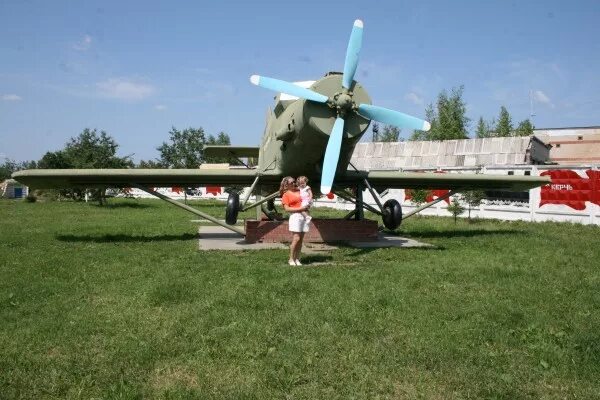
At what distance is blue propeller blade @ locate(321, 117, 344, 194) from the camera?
33.9 ft

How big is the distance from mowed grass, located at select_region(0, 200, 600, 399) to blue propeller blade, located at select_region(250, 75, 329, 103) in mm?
3460

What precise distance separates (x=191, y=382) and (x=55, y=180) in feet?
36.2

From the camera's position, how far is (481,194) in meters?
20.9

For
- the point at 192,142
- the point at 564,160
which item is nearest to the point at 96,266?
the point at 192,142

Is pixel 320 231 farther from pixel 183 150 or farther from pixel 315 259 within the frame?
pixel 183 150

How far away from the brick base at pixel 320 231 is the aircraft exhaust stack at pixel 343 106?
10.0ft

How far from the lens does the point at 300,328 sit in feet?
17.6

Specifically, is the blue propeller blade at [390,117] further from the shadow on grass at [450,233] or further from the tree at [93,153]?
the tree at [93,153]

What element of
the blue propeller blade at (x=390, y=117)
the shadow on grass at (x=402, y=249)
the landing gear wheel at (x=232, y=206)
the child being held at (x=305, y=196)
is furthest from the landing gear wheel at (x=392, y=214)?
the landing gear wheel at (x=232, y=206)

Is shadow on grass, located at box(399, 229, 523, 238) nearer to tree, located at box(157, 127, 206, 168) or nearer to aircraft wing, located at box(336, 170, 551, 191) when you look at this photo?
aircraft wing, located at box(336, 170, 551, 191)

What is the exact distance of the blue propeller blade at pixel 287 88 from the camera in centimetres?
1047

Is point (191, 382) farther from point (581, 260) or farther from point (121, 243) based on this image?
point (121, 243)

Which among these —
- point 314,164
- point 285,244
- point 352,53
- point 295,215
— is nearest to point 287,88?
point 352,53

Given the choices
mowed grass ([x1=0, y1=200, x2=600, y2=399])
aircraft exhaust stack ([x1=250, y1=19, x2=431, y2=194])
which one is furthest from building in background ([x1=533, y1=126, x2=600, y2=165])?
mowed grass ([x1=0, y1=200, x2=600, y2=399])
